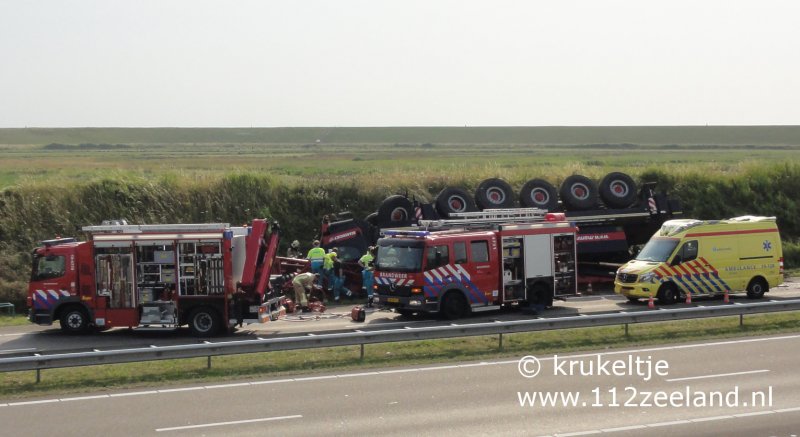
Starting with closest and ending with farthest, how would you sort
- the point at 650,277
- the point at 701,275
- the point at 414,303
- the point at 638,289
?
the point at 414,303
the point at 650,277
the point at 638,289
the point at 701,275

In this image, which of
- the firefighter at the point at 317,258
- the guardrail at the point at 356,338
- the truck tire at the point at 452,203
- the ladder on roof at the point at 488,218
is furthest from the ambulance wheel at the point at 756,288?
the firefighter at the point at 317,258

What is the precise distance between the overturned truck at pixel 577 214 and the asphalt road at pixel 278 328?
2.32 m

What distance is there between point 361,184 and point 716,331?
20006mm

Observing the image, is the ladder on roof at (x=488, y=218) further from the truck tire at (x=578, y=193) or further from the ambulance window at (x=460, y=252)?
the truck tire at (x=578, y=193)

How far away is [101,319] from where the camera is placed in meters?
21.5

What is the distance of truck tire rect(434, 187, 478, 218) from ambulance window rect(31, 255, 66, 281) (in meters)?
12.1

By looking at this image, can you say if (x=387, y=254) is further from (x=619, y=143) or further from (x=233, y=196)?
(x=619, y=143)

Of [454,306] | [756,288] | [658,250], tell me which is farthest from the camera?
[756,288]

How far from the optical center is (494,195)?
103ft

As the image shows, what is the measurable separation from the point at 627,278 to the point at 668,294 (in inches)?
42.8

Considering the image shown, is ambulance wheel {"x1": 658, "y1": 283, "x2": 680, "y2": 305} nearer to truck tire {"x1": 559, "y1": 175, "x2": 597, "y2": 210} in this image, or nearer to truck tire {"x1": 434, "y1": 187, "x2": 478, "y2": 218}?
truck tire {"x1": 559, "y1": 175, "x2": 597, "y2": 210}

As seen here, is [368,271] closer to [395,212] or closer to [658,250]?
[395,212]

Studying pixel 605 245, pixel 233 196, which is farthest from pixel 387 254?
pixel 233 196

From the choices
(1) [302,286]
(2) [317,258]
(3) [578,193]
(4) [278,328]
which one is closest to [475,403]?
(4) [278,328]
